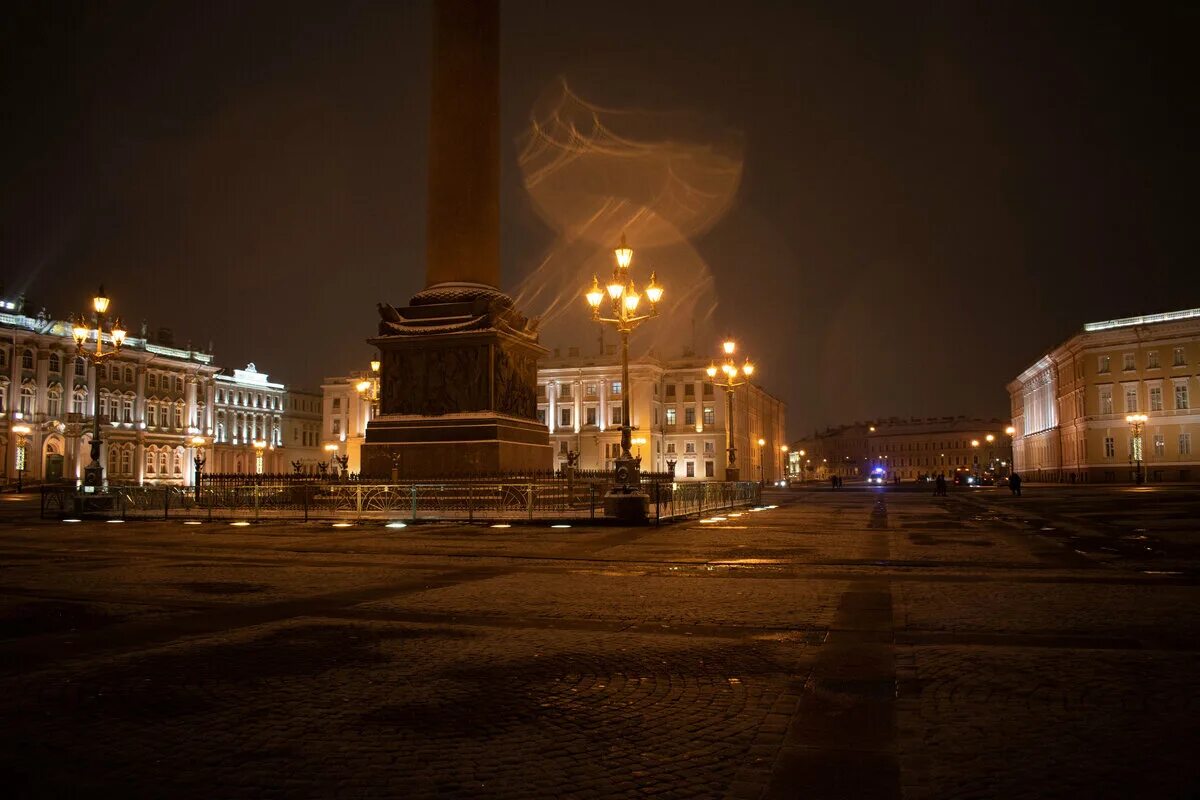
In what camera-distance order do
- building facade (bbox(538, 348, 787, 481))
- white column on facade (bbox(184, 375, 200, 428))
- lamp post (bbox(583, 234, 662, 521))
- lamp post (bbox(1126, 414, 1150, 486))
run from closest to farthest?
lamp post (bbox(583, 234, 662, 521)) < lamp post (bbox(1126, 414, 1150, 486)) < white column on facade (bbox(184, 375, 200, 428)) < building facade (bbox(538, 348, 787, 481))

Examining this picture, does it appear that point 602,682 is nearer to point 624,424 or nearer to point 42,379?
point 624,424

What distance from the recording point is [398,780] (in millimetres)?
4582

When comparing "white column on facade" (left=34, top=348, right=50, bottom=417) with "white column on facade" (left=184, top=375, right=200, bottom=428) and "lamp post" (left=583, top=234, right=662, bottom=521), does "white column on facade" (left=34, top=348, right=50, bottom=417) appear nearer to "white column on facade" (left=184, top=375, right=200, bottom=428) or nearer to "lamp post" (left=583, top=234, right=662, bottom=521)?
"white column on facade" (left=184, top=375, right=200, bottom=428)

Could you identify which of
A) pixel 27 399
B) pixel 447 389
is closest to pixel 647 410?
pixel 27 399

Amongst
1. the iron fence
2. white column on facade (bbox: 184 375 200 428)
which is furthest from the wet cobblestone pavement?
white column on facade (bbox: 184 375 200 428)

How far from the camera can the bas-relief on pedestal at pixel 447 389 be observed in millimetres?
30156

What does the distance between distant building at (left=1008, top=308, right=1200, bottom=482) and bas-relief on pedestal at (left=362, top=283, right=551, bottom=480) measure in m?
65.3

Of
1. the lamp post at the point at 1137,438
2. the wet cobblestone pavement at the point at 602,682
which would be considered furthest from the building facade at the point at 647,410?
the wet cobblestone pavement at the point at 602,682

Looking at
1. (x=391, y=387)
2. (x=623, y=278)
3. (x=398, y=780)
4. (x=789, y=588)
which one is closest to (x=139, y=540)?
(x=391, y=387)

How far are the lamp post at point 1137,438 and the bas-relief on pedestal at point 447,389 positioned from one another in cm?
5788

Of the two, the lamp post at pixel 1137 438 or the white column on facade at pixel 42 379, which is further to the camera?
the white column on facade at pixel 42 379

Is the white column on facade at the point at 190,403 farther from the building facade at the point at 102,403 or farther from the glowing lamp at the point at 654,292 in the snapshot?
the glowing lamp at the point at 654,292

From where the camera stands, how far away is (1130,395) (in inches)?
3118

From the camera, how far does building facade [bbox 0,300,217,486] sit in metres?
82.3
